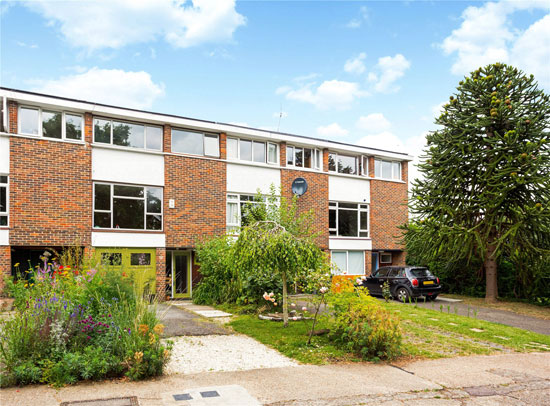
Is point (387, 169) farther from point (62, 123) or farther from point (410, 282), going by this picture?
point (62, 123)

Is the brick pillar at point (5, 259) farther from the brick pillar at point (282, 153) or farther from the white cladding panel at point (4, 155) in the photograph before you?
the brick pillar at point (282, 153)

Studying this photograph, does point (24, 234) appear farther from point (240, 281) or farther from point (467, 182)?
point (467, 182)

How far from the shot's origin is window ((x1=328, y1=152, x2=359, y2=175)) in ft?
75.9

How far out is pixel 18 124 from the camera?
15.6m

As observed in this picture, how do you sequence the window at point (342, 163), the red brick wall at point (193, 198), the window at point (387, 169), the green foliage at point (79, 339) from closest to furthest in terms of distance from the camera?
the green foliage at point (79, 339)
the red brick wall at point (193, 198)
the window at point (342, 163)
the window at point (387, 169)

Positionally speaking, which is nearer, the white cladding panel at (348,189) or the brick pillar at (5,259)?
the brick pillar at (5,259)

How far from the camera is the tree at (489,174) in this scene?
16469 mm

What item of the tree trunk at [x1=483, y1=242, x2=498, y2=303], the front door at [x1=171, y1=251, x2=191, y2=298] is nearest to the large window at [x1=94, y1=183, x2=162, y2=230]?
the front door at [x1=171, y1=251, x2=191, y2=298]

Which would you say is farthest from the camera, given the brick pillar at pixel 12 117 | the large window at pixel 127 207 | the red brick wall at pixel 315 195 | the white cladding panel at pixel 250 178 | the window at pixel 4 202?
the red brick wall at pixel 315 195

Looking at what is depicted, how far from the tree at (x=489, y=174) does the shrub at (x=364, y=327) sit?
9.42 m

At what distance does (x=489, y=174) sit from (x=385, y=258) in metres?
9.49

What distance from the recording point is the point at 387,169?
82.4 feet

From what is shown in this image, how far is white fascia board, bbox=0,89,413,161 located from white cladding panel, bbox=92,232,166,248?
438cm

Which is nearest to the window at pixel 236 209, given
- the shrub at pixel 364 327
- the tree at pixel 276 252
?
the tree at pixel 276 252
